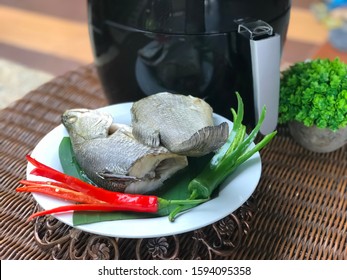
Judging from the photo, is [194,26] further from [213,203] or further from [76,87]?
[76,87]

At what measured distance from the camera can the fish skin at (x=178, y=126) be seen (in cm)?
59

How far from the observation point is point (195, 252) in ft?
1.98

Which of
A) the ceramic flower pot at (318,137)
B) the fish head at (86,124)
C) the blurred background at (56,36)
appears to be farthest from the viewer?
the blurred background at (56,36)

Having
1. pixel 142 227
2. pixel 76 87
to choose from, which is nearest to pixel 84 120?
pixel 142 227

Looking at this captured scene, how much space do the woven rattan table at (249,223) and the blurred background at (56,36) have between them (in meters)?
0.57

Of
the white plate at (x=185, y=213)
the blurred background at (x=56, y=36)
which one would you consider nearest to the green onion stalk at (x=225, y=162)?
the white plate at (x=185, y=213)

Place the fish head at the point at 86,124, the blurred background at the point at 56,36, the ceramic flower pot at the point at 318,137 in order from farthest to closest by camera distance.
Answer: the blurred background at the point at 56,36, the ceramic flower pot at the point at 318,137, the fish head at the point at 86,124

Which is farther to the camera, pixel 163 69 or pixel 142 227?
pixel 163 69

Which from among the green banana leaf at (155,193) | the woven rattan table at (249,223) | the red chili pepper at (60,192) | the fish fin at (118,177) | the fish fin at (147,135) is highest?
the fish fin at (147,135)

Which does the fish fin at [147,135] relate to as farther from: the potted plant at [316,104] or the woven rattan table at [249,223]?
the potted plant at [316,104]

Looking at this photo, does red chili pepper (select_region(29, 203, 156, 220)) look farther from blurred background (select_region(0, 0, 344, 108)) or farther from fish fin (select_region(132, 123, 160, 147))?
blurred background (select_region(0, 0, 344, 108))

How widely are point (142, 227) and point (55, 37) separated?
53.0 inches

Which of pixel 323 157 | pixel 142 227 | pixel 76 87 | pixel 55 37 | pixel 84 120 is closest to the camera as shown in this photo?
pixel 142 227

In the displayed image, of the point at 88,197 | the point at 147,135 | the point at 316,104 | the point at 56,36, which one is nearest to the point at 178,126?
the point at 147,135
